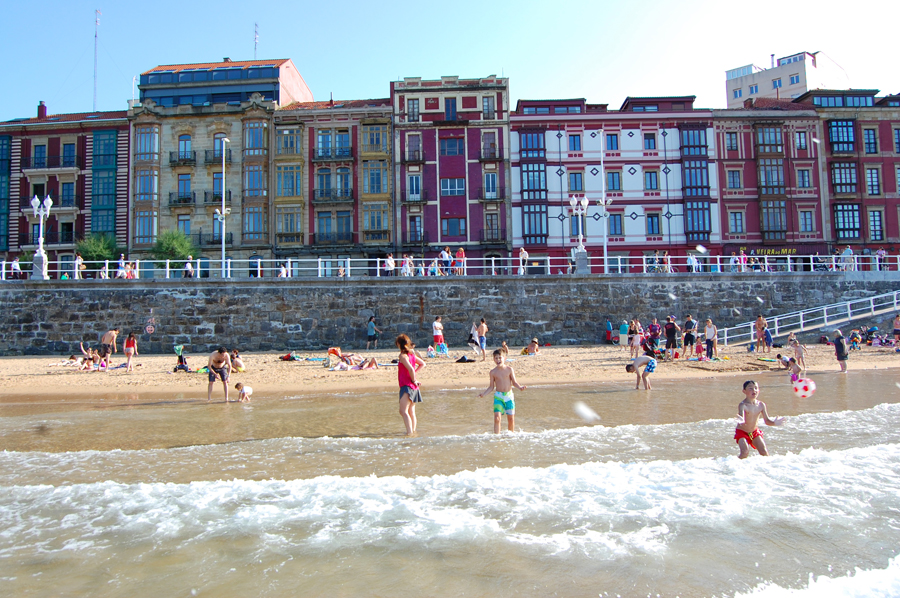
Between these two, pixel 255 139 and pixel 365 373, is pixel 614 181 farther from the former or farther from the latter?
pixel 365 373

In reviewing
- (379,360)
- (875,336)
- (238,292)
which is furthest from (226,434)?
(875,336)

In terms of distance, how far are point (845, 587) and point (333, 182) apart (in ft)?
111

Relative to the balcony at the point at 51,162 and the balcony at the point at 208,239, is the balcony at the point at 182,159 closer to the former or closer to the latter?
the balcony at the point at 208,239

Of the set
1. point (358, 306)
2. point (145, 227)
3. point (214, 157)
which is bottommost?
point (358, 306)

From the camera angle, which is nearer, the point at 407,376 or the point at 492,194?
the point at 407,376

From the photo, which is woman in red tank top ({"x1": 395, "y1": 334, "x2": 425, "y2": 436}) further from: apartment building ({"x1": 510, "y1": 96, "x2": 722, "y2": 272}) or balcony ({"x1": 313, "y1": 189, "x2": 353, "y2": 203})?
balcony ({"x1": 313, "y1": 189, "x2": 353, "y2": 203})

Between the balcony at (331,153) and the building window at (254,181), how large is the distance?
137 inches

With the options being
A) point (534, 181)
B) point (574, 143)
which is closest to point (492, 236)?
point (534, 181)

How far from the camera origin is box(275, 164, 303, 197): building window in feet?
113

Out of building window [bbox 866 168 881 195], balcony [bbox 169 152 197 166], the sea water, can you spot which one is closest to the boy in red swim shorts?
the sea water

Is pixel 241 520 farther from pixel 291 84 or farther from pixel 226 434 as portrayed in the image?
pixel 291 84

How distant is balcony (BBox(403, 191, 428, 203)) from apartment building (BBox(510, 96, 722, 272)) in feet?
18.1

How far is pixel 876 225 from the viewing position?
34438 mm

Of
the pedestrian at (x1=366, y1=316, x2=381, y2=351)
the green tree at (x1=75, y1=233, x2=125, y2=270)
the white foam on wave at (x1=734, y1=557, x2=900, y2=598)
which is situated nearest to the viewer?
the white foam on wave at (x1=734, y1=557, x2=900, y2=598)
